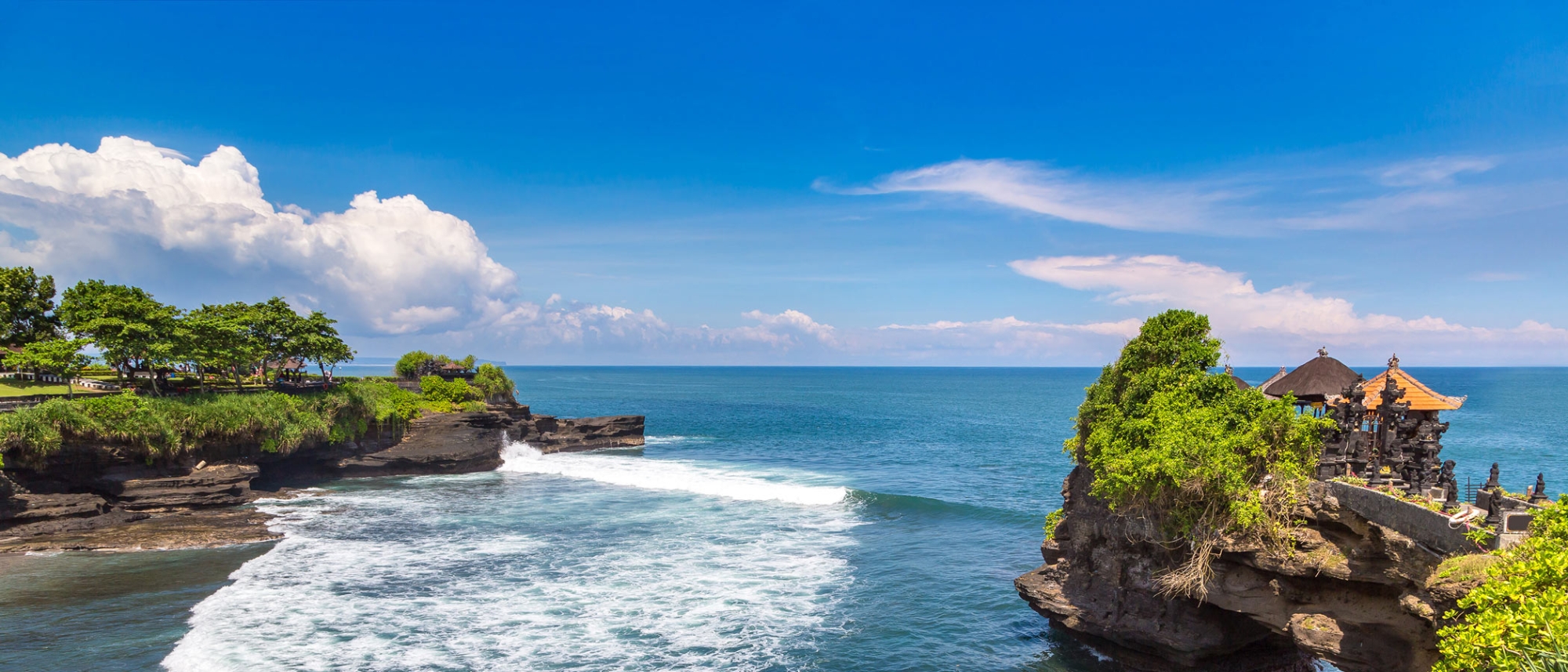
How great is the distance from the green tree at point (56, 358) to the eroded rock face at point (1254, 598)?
44300 mm

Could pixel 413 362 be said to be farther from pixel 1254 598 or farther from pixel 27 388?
pixel 1254 598

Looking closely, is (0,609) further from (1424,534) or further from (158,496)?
(1424,534)

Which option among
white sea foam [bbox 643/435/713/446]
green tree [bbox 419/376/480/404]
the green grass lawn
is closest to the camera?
the green grass lawn

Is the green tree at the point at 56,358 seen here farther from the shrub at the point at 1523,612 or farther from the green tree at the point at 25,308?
the shrub at the point at 1523,612

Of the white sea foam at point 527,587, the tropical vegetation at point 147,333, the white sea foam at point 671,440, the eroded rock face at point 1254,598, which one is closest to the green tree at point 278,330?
the tropical vegetation at point 147,333

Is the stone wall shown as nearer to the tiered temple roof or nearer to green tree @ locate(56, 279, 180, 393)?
the tiered temple roof

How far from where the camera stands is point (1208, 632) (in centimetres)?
1964

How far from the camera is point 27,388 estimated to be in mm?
41000

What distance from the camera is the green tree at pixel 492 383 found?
220 ft

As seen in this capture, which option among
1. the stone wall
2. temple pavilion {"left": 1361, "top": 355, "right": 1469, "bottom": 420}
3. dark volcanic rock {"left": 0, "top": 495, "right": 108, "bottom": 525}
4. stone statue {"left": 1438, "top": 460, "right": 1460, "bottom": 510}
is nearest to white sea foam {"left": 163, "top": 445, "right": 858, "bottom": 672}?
dark volcanic rock {"left": 0, "top": 495, "right": 108, "bottom": 525}

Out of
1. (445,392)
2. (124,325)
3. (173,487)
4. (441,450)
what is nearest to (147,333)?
(124,325)

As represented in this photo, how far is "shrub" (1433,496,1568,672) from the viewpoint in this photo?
946 centimetres

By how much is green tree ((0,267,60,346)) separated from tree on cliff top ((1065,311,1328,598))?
2419 inches

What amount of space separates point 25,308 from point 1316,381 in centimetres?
6876
